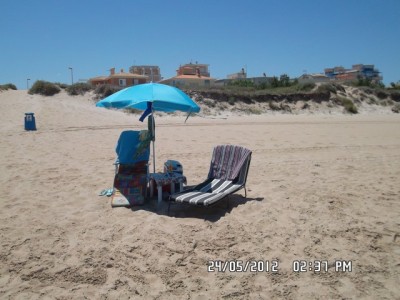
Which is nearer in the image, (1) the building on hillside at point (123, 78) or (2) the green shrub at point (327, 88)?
(2) the green shrub at point (327, 88)

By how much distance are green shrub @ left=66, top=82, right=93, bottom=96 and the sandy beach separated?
18835 millimetres

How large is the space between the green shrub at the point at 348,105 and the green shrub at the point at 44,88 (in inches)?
913

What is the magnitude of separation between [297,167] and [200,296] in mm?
5321

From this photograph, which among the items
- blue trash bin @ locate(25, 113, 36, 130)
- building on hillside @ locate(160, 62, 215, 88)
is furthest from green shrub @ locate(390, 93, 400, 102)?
blue trash bin @ locate(25, 113, 36, 130)

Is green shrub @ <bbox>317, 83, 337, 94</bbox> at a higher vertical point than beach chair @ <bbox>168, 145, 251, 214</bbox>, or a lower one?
higher

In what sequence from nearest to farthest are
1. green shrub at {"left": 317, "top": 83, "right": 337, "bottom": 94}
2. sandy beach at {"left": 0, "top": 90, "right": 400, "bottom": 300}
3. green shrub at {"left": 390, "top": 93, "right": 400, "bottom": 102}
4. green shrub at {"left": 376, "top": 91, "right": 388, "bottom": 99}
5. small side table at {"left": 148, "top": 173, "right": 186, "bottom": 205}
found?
sandy beach at {"left": 0, "top": 90, "right": 400, "bottom": 300} → small side table at {"left": 148, "top": 173, "right": 186, "bottom": 205} → green shrub at {"left": 317, "top": 83, "right": 337, "bottom": 94} → green shrub at {"left": 376, "top": 91, "right": 388, "bottom": 99} → green shrub at {"left": 390, "top": 93, "right": 400, "bottom": 102}

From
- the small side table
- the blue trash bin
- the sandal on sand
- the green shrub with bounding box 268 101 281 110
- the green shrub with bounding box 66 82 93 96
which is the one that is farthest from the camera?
the green shrub with bounding box 268 101 281 110

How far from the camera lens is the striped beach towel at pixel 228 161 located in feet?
18.1

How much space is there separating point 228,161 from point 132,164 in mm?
1634

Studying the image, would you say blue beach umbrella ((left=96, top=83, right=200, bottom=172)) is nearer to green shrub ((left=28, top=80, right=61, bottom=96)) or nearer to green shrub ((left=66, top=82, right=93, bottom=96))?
green shrub ((left=66, top=82, right=93, bottom=96))

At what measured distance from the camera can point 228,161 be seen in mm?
5719

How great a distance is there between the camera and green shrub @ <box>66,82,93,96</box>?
25.8 meters

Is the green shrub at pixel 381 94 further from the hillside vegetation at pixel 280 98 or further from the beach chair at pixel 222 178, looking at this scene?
the beach chair at pixel 222 178

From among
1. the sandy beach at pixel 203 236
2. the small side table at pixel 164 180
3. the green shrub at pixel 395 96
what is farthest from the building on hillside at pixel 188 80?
the small side table at pixel 164 180
